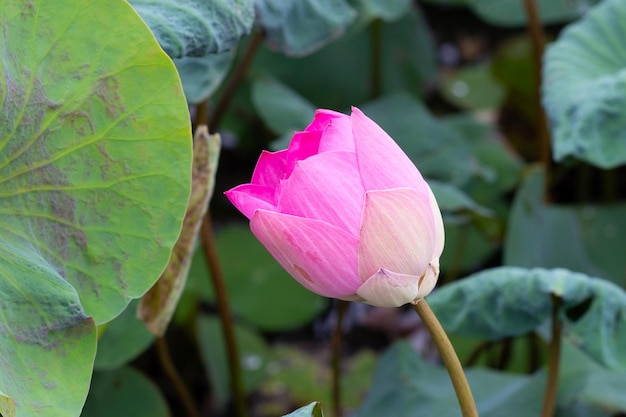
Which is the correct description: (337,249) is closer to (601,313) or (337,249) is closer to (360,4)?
(601,313)

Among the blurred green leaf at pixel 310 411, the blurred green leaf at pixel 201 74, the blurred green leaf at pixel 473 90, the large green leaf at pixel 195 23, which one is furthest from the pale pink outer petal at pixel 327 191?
the blurred green leaf at pixel 473 90

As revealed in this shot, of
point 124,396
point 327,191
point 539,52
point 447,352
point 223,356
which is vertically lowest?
point 223,356

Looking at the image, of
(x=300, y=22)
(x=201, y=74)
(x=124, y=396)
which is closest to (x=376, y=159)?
(x=201, y=74)

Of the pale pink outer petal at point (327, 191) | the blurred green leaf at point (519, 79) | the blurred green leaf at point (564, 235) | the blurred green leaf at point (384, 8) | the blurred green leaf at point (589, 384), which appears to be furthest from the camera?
the blurred green leaf at point (519, 79)

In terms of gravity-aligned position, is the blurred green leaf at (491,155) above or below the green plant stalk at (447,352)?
below

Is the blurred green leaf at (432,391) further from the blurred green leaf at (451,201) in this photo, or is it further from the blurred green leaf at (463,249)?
the blurred green leaf at (463,249)

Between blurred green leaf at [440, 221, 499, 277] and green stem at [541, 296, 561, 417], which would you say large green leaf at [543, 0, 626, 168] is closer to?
green stem at [541, 296, 561, 417]

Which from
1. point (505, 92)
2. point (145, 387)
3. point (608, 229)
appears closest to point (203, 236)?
point (145, 387)

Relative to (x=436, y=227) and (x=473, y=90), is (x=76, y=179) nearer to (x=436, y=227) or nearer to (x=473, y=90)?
(x=436, y=227)
